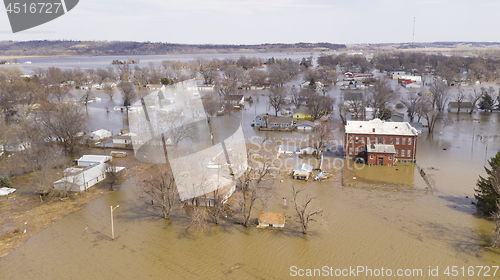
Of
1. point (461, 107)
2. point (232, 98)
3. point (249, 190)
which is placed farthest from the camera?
point (232, 98)

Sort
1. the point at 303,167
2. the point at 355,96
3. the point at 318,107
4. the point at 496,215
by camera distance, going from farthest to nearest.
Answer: the point at 355,96 → the point at 318,107 → the point at 303,167 → the point at 496,215

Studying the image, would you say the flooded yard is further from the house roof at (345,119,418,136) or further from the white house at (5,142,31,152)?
the white house at (5,142,31,152)

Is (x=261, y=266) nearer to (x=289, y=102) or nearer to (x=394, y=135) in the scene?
(x=394, y=135)

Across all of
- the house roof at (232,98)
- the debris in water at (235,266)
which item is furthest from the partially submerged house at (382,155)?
the house roof at (232,98)

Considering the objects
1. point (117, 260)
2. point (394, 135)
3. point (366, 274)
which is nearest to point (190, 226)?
point (117, 260)

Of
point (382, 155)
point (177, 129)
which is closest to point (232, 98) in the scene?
point (177, 129)

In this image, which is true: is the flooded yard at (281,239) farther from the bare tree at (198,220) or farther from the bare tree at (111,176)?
the bare tree at (111,176)

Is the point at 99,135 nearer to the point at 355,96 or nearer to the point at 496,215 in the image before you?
the point at 355,96
